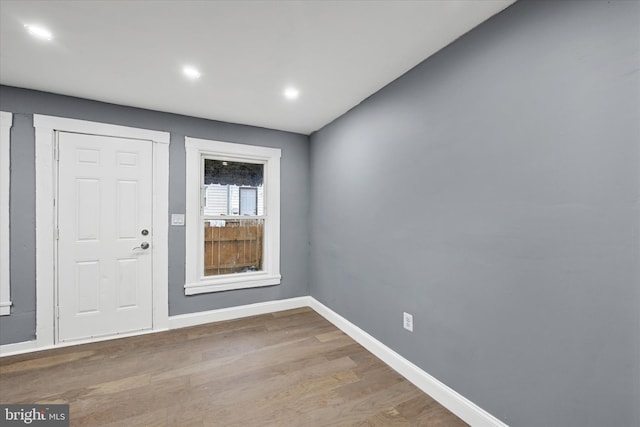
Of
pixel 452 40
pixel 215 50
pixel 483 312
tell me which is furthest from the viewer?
pixel 215 50

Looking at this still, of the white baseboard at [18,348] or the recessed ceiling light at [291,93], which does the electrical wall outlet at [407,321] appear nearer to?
the recessed ceiling light at [291,93]

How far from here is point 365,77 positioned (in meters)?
2.20

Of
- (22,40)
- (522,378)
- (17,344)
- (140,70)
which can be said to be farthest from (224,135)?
(522,378)

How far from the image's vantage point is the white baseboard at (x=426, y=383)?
5.23 feet

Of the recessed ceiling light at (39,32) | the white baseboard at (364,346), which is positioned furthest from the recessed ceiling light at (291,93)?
the white baseboard at (364,346)

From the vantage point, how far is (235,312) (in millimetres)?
3297

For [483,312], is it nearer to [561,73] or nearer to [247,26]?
[561,73]

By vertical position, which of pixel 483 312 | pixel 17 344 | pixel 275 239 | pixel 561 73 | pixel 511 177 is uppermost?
pixel 561 73

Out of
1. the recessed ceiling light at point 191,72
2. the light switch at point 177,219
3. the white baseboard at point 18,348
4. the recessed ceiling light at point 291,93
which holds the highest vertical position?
the recessed ceiling light at point 191,72

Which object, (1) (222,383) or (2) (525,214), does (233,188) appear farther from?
(2) (525,214)

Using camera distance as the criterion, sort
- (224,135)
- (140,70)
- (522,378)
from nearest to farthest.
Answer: (522,378) < (140,70) < (224,135)

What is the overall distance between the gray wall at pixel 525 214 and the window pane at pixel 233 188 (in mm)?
1896

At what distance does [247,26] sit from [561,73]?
5.56 feet

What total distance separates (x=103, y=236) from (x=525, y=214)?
11.6 ft
